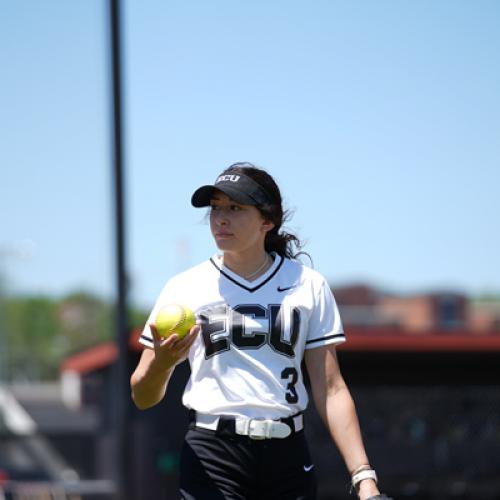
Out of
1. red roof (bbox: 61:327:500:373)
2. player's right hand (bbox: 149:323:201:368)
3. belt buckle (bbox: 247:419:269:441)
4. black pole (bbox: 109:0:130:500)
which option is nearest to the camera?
player's right hand (bbox: 149:323:201:368)

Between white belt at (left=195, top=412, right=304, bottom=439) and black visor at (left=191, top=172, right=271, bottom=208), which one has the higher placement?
black visor at (left=191, top=172, right=271, bottom=208)

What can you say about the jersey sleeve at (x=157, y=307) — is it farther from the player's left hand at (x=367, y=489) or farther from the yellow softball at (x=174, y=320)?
the player's left hand at (x=367, y=489)

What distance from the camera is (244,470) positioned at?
11.1 feet

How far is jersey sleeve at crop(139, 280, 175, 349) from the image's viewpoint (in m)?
3.46

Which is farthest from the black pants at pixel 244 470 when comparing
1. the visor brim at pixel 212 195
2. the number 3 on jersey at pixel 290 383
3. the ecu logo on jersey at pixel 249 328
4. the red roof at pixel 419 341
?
the red roof at pixel 419 341

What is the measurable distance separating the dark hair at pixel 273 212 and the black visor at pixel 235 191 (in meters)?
0.03

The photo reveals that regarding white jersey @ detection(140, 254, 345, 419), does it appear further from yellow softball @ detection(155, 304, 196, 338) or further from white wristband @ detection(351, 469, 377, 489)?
white wristband @ detection(351, 469, 377, 489)

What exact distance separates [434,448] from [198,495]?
769 cm

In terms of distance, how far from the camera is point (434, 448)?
35.2 ft

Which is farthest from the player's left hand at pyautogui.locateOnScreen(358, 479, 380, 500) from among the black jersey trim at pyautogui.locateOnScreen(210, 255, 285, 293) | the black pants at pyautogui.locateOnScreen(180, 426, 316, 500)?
the black jersey trim at pyautogui.locateOnScreen(210, 255, 285, 293)

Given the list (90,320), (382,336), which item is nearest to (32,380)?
(90,320)

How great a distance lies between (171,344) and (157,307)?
0.93 feet

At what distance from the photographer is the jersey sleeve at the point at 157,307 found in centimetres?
346

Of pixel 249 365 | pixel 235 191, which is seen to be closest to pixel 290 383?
pixel 249 365
